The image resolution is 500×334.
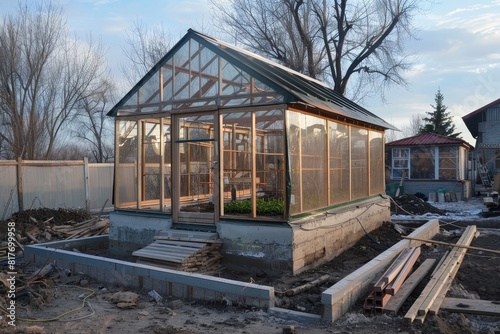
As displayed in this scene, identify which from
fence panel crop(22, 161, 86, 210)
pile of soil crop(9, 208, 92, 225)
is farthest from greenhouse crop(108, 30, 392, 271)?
fence panel crop(22, 161, 86, 210)

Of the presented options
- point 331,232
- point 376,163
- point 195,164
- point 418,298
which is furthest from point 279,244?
point 376,163

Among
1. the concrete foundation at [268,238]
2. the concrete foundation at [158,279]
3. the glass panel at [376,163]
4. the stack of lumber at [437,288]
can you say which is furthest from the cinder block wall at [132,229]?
the glass panel at [376,163]

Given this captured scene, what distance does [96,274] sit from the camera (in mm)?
8859

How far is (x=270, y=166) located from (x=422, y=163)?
18.4 meters

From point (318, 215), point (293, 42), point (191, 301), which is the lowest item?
point (191, 301)

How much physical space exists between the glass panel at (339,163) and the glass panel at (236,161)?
6.47 ft

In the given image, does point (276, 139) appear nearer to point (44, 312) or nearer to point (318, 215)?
point (318, 215)

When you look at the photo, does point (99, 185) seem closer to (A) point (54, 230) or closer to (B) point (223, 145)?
(A) point (54, 230)

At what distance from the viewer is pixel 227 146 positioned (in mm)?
12172

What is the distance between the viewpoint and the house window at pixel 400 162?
88.8 ft

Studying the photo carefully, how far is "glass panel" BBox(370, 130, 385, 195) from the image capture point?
46.3ft

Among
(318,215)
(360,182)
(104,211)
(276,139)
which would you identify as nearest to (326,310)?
(318,215)

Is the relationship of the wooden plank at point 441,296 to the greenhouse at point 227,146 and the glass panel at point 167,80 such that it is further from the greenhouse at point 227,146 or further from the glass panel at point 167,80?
the glass panel at point 167,80

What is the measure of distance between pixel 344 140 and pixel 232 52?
3758 mm
